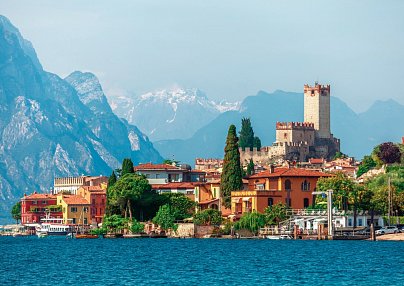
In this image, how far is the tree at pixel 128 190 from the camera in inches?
5281

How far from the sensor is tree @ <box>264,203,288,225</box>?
12231 centimetres

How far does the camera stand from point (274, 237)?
121 metres

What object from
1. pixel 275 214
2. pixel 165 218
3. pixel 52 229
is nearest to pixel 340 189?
pixel 275 214

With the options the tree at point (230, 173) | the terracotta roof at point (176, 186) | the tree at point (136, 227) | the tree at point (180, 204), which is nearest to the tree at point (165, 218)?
the tree at point (136, 227)

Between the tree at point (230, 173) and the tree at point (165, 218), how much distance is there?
6.15m

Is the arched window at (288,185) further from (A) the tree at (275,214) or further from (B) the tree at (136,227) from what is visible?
(B) the tree at (136,227)

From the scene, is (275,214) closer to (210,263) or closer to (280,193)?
(280,193)

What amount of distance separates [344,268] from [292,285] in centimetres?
1333

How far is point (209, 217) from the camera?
127m

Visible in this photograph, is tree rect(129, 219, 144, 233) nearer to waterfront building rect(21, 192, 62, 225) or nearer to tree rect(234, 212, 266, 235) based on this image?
tree rect(234, 212, 266, 235)

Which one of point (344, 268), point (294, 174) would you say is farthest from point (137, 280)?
point (294, 174)

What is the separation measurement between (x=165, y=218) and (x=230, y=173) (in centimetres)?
864

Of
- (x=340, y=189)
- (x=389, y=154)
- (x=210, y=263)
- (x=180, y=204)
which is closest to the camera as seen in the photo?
(x=210, y=263)

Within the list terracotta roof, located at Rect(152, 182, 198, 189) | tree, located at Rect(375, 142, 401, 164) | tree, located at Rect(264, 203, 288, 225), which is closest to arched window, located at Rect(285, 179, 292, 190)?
tree, located at Rect(264, 203, 288, 225)
